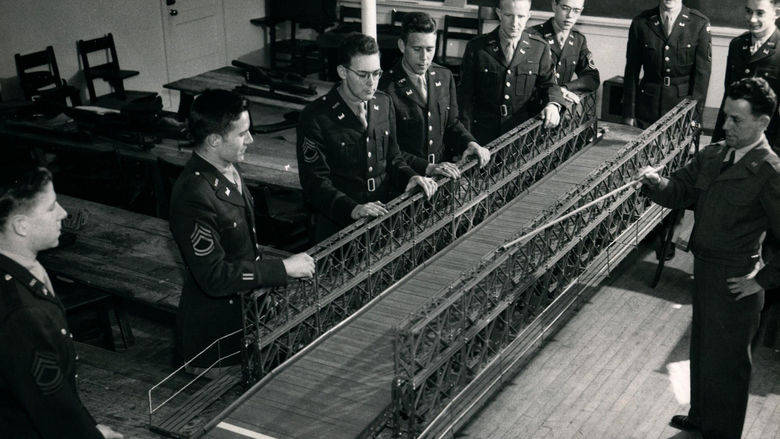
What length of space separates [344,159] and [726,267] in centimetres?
195

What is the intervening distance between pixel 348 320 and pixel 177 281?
4.08ft

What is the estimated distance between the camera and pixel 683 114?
5.81 meters

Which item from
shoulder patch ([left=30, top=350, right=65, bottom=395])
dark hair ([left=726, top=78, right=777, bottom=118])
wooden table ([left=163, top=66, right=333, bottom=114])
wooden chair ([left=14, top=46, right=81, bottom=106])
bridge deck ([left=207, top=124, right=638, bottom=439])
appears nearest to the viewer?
shoulder patch ([left=30, top=350, right=65, bottom=395])

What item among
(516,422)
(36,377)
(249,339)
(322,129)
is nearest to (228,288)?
(249,339)

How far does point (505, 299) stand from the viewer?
157 inches

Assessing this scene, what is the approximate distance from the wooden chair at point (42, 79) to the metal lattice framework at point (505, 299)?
5.26m

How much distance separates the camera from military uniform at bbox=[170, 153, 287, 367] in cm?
356

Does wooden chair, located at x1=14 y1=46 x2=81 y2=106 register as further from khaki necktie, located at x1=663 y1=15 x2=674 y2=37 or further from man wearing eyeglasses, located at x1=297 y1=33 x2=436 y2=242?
khaki necktie, located at x1=663 y1=15 x2=674 y2=37

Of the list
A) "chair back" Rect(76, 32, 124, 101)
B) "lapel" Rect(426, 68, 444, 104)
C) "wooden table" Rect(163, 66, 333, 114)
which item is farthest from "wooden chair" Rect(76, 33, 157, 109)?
"lapel" Rect(426, 68, 444, 104)

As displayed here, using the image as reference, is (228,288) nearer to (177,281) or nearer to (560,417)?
(177,281)

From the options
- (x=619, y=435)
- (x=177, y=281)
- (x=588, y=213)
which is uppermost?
(x=588, y=213)

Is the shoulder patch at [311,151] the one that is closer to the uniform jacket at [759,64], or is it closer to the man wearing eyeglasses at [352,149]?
the man wearing eyeglasses at [352,149]

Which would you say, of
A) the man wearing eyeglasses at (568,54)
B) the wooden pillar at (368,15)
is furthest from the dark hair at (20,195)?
the man wearing eyeglasses at (568,54)

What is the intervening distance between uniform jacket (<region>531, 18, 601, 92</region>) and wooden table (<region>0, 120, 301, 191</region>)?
2.01m
